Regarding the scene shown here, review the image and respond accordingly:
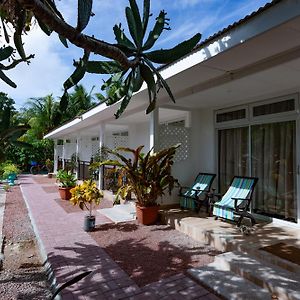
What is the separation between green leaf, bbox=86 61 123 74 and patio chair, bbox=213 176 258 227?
4098 mm

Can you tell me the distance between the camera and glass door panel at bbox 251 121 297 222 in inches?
233

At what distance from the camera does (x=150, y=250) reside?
5.11 metres

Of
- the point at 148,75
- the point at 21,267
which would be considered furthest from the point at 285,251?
the point at 21,267

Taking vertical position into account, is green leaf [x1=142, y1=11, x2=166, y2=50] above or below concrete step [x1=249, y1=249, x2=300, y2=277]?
above

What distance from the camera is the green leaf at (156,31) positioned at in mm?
2482

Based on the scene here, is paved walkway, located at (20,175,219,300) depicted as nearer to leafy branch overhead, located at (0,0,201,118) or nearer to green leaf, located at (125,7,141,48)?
leafy branch overhead, located at (0,0,201,118)

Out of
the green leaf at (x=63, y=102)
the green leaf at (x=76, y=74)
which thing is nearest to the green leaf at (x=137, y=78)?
the green leaf at (x=76, y=74)

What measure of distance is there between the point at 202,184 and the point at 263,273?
391 centimetres

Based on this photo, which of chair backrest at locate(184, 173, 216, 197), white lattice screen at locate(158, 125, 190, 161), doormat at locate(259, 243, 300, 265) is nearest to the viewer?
doormat at locate(259, 243, 300, 265)

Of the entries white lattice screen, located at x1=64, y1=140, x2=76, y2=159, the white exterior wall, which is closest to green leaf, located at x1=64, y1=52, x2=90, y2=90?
the white exterior wall

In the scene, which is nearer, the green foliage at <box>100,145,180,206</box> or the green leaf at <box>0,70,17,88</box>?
the green leaf at <box>0,70,17,88</box>

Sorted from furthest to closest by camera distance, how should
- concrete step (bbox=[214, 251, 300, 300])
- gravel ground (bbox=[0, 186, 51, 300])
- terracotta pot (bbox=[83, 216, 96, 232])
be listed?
terracotta pot (bbox=[83, 216, 96, 232]) < gravel ground (bbox=[0, 186, 51, 300]) < concrete step (bbox=[214, 251, 300, 300])

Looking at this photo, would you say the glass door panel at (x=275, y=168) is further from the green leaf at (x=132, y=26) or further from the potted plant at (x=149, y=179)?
the green leaf at (x=132, y=26)

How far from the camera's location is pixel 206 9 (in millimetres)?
4418
